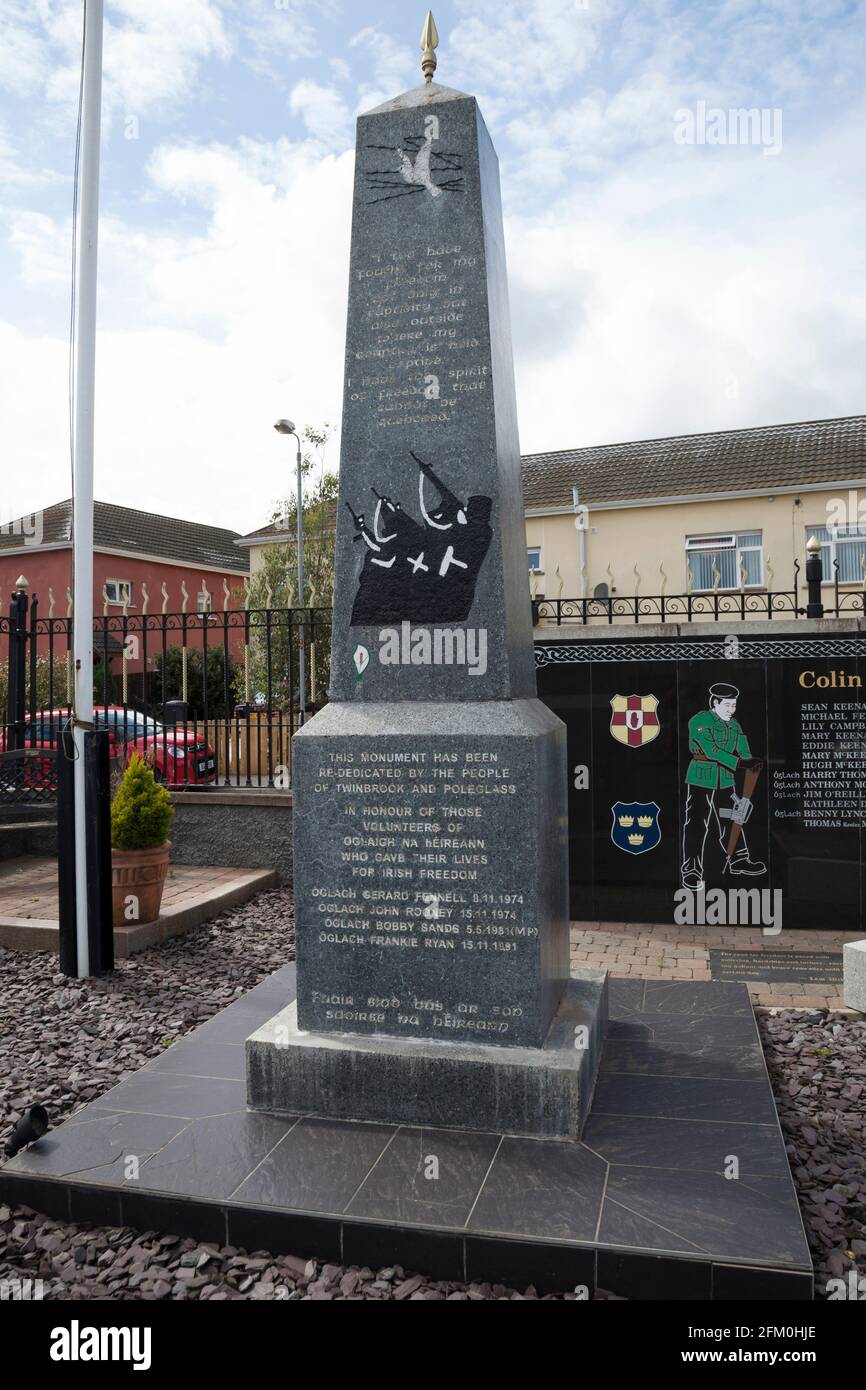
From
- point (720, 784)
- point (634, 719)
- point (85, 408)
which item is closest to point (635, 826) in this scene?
point (720, 784)

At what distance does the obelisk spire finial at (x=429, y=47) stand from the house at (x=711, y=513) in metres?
14.9

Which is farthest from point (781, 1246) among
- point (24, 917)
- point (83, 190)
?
point (83, 190)

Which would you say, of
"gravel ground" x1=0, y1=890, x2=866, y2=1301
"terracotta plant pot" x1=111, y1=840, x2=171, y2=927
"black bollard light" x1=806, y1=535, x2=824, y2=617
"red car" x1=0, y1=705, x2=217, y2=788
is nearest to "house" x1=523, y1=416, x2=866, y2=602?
"red car" x1=0, y1=705, x2=217, y2=788

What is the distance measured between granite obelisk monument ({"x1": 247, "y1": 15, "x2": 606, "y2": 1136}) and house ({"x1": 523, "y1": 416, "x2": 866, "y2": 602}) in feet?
49.2

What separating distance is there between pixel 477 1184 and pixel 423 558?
2.22 meters

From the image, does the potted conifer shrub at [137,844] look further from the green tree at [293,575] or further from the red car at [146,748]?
the green tree at [293,575]

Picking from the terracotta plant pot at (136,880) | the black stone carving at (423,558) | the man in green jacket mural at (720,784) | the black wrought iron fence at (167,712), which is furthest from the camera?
the black wrought iron fence at (167,712)

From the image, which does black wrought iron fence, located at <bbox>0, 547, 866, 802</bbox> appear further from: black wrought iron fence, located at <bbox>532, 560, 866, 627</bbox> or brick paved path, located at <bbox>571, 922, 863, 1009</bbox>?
brick paved path, located at <bbox>571, 922, 863, 1009</bbox>

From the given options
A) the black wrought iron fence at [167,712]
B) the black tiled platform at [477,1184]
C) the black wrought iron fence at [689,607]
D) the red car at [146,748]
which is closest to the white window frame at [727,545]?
the black wrought iron fence at [689,607]

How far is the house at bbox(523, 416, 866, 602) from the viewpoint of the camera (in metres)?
19.0

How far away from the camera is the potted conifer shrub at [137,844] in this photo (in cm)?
619

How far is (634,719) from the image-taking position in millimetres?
7188

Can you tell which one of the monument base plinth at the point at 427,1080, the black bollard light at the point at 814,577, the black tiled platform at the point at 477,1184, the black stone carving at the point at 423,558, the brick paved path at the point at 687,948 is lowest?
the brick paved path at the point at 687,948

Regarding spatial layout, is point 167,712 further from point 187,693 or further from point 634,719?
point 634,719
